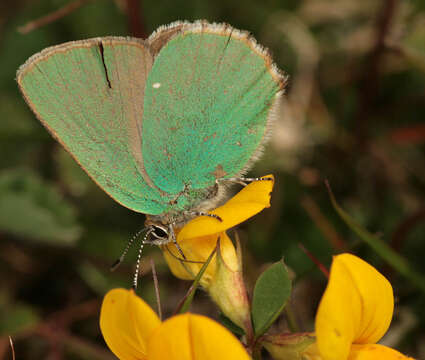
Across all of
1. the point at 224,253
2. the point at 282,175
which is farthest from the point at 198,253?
the point at 282,175

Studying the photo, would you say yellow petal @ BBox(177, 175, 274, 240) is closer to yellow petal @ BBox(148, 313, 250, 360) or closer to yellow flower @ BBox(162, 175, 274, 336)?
yellow flower @ BBox(162, 175, 274, 336)

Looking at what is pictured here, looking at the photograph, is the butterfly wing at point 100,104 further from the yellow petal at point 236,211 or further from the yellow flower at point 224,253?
the yellow petal at point 236,211

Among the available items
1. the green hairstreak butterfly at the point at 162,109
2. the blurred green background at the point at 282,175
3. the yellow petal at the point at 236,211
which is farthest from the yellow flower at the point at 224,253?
the blurred green background at the point at 282,175

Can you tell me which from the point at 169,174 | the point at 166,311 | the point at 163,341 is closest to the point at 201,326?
the point at 163,341

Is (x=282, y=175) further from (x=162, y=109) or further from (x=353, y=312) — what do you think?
(x=353, y=312)

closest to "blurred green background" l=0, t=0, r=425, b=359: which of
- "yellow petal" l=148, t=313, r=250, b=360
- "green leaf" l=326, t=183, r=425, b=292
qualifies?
"green leaf" l=326, t=183, r=425, b=292
